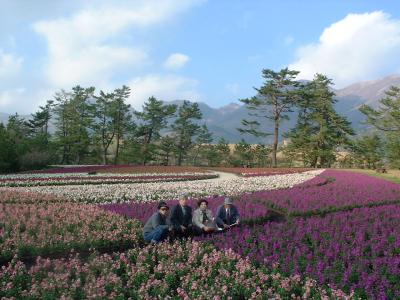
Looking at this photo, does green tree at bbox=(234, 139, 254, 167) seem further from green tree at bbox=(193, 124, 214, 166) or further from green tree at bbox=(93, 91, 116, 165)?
green tree at bbox=(93, 91, 116, 165)

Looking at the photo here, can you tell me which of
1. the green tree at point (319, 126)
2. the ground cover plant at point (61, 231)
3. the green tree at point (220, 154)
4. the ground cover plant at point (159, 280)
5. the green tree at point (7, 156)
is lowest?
the ground cover plant at point (159, 280)

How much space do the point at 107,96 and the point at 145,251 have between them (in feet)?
181

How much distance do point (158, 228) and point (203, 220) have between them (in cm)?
163

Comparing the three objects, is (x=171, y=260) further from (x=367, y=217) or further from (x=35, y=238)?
(x=367, y=217)

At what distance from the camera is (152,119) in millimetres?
61562

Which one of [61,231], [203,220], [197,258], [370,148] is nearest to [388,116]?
[370,148]

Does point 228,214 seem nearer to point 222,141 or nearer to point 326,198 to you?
point 326,198

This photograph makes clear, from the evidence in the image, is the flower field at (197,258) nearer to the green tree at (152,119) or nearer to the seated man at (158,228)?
the seated man at (158,228)

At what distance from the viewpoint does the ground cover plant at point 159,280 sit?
20.0 feet

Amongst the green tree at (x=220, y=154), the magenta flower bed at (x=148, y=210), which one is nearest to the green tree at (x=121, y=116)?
the green tree at (x=220, y=154)

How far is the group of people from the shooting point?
9375mm

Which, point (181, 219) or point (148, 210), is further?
point (148, 210)

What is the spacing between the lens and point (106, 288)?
6555mm

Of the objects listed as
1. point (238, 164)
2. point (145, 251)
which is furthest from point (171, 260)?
point (238, 164)
